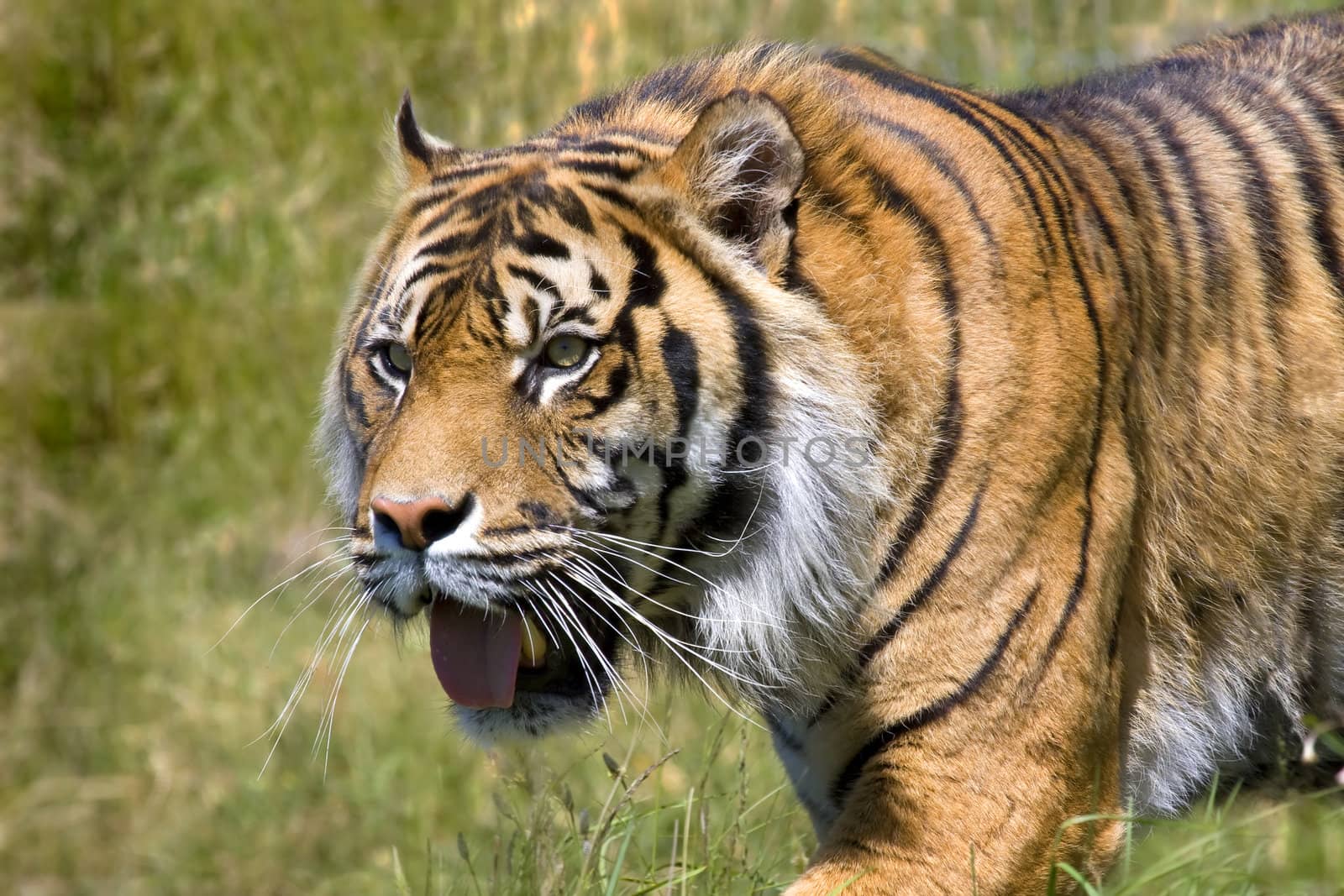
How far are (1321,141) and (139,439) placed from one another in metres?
5.66

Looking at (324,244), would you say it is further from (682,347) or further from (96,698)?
(682,347)

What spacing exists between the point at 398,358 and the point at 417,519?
370mm

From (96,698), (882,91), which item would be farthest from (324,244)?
(882,91)

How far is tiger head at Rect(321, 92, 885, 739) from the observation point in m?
2.13

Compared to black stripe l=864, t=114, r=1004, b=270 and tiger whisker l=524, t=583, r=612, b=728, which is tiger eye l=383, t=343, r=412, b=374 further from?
black stripe l=864, t=114, r=1004, b=270

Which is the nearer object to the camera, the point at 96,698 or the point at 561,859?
the point at 561,859

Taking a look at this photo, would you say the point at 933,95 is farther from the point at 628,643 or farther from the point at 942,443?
the point at 628,643

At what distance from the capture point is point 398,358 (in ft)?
7.63


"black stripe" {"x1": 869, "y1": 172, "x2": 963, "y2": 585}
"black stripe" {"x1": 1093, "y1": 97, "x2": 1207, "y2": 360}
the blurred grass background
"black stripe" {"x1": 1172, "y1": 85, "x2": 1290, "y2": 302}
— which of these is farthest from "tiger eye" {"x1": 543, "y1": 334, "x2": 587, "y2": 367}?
the blurred grass background

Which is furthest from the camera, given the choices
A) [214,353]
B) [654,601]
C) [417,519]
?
[214,353]

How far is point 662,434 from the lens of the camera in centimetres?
220

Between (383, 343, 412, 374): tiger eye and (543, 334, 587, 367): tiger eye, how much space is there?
0.80 ft

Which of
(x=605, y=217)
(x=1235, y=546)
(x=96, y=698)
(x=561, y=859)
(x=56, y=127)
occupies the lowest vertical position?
(x=96, y=698)

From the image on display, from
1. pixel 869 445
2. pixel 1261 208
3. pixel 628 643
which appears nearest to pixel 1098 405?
pixel 869 445
